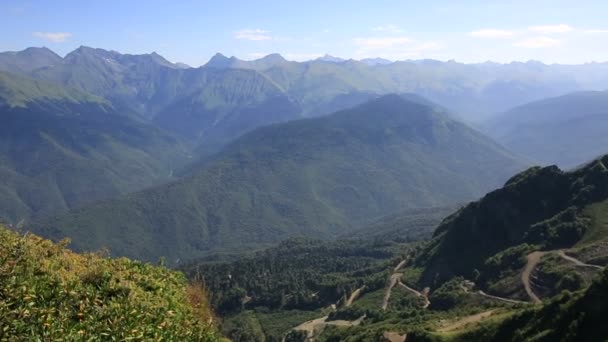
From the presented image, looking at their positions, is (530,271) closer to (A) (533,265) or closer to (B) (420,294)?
(A) (533,265)

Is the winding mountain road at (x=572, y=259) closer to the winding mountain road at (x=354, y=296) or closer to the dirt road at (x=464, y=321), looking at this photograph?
the dirt road at (x=464, y=321)

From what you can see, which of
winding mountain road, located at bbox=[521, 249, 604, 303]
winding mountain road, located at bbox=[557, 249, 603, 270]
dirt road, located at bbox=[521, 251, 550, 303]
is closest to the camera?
winding mountain road, located at bbox=[557, 249, 603, 270]

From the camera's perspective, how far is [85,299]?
16625 mm

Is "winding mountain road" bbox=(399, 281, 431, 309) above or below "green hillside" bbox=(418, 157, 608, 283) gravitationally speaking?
below

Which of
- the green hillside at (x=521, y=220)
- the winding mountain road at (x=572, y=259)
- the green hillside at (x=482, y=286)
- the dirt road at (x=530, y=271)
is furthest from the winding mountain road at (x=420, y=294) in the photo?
the winding mountain road at (x=572, y=259)

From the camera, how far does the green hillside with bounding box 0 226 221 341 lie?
14367 mm

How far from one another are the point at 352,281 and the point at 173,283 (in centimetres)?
10075

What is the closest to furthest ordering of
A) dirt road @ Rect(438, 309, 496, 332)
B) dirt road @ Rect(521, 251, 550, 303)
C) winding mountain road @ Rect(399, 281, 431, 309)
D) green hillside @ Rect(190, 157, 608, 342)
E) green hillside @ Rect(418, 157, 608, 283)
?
green hillside @ Rect(190, 157, 608, 342) → dirt road @ Rect(438, 309, 496, 332) → dirt road @ Rect(521, 251, 550, 303) → green hillside @ Rect(418, 157, 608, 283) → winding mountain road @ Rect(399, 281, 431, 309)

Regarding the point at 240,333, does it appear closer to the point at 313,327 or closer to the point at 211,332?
the point at 313,327

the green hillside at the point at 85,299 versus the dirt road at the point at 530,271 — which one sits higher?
the green hillside at the point at 85,299

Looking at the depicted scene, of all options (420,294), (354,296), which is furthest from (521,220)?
(354,296)

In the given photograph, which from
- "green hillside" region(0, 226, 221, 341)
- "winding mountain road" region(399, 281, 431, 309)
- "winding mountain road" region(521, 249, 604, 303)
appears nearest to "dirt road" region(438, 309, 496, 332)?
"winding mountain road" region(521, 249, 604, 303)

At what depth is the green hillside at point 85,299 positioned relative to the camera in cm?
1437

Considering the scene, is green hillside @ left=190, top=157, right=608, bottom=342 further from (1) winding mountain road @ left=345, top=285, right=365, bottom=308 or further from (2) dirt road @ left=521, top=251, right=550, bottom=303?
(1) winding mountain road @ left=345, top=285, right=365, bottom=308
